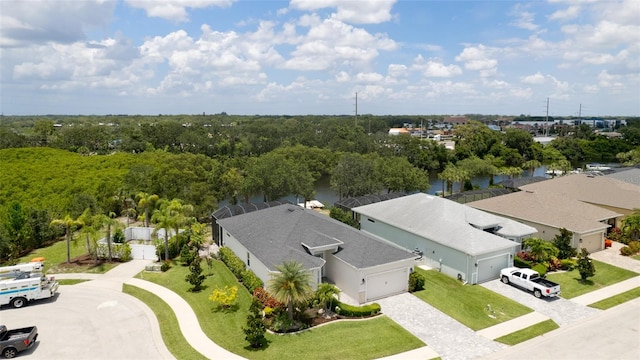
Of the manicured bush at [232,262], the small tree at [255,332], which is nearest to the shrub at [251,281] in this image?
the manicured bush at [232,262]

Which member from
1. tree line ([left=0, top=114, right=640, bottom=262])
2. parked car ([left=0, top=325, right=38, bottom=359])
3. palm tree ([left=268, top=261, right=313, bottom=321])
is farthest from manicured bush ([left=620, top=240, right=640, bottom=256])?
parked car ([left=0, top=325, right=38, bottom=359])

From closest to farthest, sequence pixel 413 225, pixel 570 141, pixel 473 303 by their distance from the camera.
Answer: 1. pixel 473 303
2. pixel 413 225
3. pixel 570 141

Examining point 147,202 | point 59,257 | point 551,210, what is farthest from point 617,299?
point 59,257

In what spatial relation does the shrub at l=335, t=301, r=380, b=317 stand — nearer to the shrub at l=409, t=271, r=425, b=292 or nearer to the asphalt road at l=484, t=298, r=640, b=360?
the shrub at l=409, t=271, r=425, b=292

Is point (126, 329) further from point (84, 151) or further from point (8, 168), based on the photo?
point (84, 151)

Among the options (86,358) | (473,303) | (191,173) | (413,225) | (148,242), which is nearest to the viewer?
(86,358)

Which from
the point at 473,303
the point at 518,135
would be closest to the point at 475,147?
the point at 518,135
